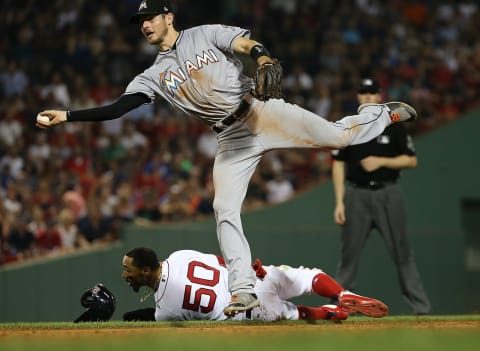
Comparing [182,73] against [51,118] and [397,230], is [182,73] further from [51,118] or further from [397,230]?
[397,230]

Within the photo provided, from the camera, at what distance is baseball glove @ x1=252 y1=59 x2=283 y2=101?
5.36 m

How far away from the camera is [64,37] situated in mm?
14234

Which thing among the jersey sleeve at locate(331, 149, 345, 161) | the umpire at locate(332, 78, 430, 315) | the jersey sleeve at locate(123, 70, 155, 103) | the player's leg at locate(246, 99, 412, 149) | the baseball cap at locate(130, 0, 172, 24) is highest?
the baseball cap at locate(130, 0, 172, 24)

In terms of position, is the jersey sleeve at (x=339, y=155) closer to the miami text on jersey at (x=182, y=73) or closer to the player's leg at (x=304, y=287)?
the player's leg at (x=304, y=287)

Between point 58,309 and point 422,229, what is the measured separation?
14.7ft

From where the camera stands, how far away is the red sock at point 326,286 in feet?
21.1

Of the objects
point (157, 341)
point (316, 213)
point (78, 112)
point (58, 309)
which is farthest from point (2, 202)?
point (157, 341)

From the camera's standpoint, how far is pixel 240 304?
18.7ft

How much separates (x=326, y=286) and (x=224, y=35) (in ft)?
6.08

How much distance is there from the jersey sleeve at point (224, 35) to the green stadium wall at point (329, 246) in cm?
487

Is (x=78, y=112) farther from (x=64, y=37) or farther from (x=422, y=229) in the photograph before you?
(x=64, y=37)

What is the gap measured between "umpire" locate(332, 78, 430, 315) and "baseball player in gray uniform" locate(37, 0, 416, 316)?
2119 mm

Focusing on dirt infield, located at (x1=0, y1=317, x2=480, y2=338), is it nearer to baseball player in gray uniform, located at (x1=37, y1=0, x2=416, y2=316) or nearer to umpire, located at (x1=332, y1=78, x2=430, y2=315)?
baseball player in gray uniform, located at (x1=37, y1=0, x2=416, y2=316)

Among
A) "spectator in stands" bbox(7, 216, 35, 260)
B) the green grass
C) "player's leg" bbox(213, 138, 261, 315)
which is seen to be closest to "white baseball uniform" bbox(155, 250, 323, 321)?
the green grass
